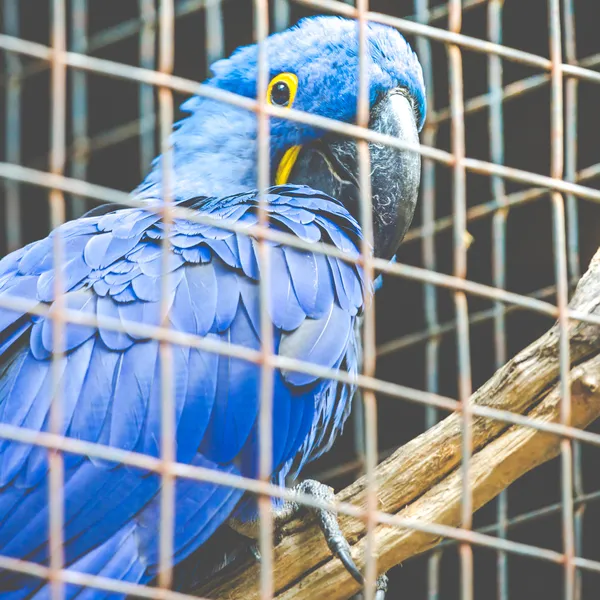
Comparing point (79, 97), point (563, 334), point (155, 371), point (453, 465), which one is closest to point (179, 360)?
point (155, 371)

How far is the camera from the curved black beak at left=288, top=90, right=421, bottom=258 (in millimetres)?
1894

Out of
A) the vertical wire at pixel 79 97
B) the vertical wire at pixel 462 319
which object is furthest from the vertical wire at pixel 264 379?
the vertical wire at pixel 79 97

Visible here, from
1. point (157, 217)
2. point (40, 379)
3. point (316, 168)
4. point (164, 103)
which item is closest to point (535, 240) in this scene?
point (316, 168)

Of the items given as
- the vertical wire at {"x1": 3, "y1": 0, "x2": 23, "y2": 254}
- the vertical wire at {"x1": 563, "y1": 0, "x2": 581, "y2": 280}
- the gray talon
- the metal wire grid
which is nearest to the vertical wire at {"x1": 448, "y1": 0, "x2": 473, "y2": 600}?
the metal wire grid

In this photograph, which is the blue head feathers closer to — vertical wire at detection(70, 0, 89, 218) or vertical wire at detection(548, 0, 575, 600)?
vertical wire at detection(70, 0, 89, 218)

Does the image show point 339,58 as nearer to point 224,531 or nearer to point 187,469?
point 224,531

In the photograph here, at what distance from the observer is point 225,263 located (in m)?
1.60

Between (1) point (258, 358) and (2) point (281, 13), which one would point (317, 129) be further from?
(1) point (258, 358)

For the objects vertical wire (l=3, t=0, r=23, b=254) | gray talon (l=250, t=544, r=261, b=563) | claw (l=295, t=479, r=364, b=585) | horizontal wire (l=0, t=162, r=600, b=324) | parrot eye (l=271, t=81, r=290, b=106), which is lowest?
claw (l=295, t=479, r=364, b=585)

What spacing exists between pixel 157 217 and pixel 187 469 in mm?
757

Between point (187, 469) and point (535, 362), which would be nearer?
point (187, 469)

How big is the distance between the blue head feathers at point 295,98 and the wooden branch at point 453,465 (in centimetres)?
66

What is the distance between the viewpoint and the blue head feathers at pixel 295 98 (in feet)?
6.56

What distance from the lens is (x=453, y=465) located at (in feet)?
4.81
